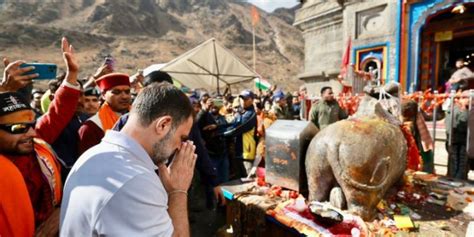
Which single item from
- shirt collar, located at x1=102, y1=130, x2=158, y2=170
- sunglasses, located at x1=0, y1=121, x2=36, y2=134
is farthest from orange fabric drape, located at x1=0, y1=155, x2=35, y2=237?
shirt collar, located at x1=102, y1=130, x2=158, y2=170

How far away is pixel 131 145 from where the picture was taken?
107 cm

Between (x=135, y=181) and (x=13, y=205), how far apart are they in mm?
776

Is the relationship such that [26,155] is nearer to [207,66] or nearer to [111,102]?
[111,102]

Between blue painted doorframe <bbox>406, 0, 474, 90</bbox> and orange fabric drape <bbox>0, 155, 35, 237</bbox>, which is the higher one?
blue painted doorframe <bbox>406, 0, 474, 90</bbox>

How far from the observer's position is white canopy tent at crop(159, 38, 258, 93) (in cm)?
727

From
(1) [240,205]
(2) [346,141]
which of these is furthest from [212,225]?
(2) [346,141]

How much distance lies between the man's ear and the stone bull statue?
1582 mm

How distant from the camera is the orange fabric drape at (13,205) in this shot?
1.26m

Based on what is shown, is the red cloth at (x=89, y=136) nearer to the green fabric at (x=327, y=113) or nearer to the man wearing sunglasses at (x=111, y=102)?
the man wearing sunglasses at (x=111, y=102)

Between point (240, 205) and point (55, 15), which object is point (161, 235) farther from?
point (55, 15)

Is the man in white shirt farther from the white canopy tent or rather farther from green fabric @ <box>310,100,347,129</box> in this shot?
the white canopy tent

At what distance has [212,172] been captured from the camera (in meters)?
2.60

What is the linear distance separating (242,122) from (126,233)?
382 centimetres

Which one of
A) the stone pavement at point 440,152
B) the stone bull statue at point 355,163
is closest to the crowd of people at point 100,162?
the stone bull statue at point 355,163
